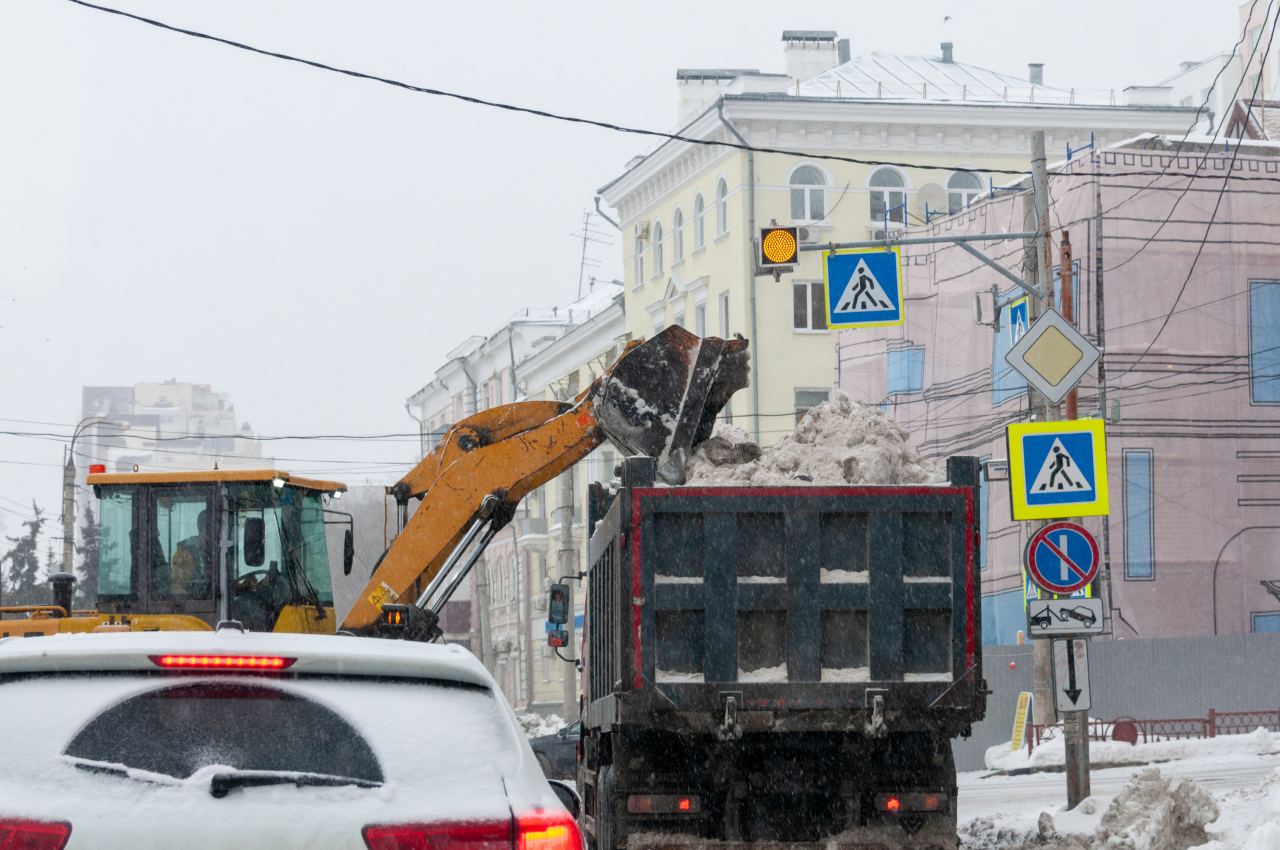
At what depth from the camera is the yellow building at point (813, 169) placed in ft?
140

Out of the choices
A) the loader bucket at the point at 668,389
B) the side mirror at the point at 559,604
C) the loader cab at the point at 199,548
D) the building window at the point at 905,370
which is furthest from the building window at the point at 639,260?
the loader bucket at the point at 668,389

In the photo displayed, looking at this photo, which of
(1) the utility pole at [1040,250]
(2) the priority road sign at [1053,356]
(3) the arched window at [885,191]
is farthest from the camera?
(3) the arched window at [885,191]

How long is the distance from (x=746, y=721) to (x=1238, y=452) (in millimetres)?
24889

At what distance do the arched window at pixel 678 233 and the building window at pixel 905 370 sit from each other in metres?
10.0

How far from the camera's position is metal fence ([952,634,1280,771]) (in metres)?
28.0

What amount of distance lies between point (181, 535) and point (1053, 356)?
759 cm

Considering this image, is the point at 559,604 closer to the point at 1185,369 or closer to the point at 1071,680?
the point at 1071,680

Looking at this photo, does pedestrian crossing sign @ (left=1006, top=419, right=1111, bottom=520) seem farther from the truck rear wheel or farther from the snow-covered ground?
the truck rear wheel

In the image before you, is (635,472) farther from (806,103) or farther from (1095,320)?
(806,103)

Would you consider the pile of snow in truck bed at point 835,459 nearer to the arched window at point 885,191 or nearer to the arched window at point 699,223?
the arched window at point 885,191

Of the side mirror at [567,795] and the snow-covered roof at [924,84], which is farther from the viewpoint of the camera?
the snow-covered roof at [924,84]

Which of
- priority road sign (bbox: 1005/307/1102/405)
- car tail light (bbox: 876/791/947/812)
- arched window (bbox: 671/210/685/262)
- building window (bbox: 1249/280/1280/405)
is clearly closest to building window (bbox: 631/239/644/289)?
arched window (bbox: 671/210/685/262)

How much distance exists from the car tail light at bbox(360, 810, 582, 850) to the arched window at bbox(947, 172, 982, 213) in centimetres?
4098

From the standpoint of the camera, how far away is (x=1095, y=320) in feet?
99.7
